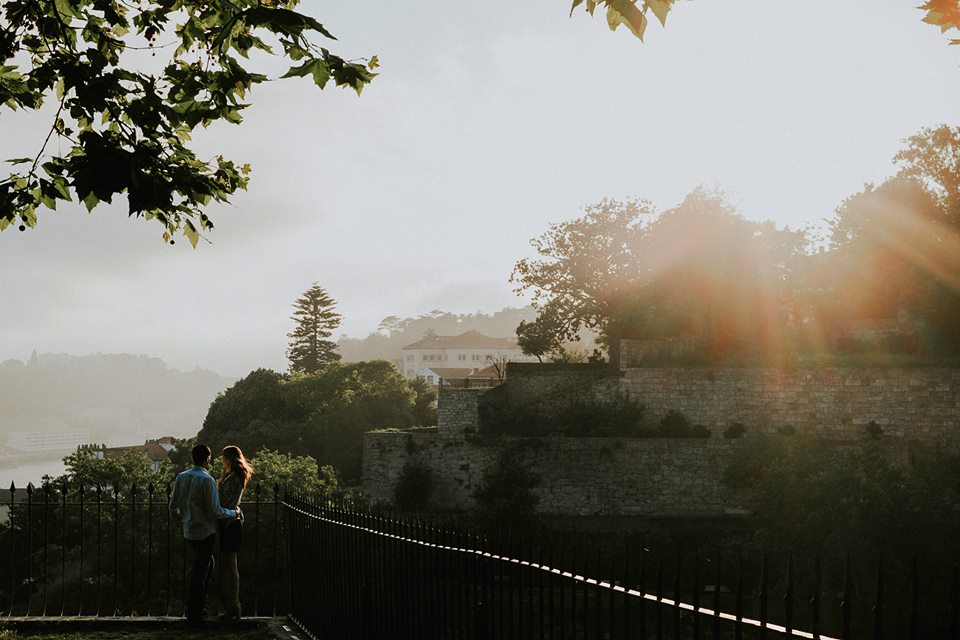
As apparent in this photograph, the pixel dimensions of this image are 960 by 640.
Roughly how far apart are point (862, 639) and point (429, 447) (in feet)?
43.8

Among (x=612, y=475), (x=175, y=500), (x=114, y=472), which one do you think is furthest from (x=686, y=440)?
(x=175, y=500)

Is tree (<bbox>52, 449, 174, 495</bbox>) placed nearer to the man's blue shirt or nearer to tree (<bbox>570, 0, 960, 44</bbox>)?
the man's blue shirt

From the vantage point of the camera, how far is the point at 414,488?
28.7 metres

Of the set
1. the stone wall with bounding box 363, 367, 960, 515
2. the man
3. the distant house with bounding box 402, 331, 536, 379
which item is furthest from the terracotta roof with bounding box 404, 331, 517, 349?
the man

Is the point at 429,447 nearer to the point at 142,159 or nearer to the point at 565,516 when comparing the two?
the point at 565,516

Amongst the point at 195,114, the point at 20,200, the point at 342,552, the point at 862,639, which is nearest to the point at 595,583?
the point at 342,552

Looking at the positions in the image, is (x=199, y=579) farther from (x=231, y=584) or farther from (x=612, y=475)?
(x=612, y=475)

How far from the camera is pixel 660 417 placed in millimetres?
28781

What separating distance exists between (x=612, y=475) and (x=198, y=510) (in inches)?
842

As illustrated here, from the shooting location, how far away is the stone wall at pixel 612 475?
1087 inches

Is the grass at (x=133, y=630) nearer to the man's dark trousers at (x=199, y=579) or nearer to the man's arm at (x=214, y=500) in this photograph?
the man's dark trousers at (x=199, y=579)

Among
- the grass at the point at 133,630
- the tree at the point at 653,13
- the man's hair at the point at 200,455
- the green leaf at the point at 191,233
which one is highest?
the tree at the point at 653,13

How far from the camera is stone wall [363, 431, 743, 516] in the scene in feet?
90.6

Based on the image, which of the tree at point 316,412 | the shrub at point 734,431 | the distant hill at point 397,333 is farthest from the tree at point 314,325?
the distant hill at point 397,333
